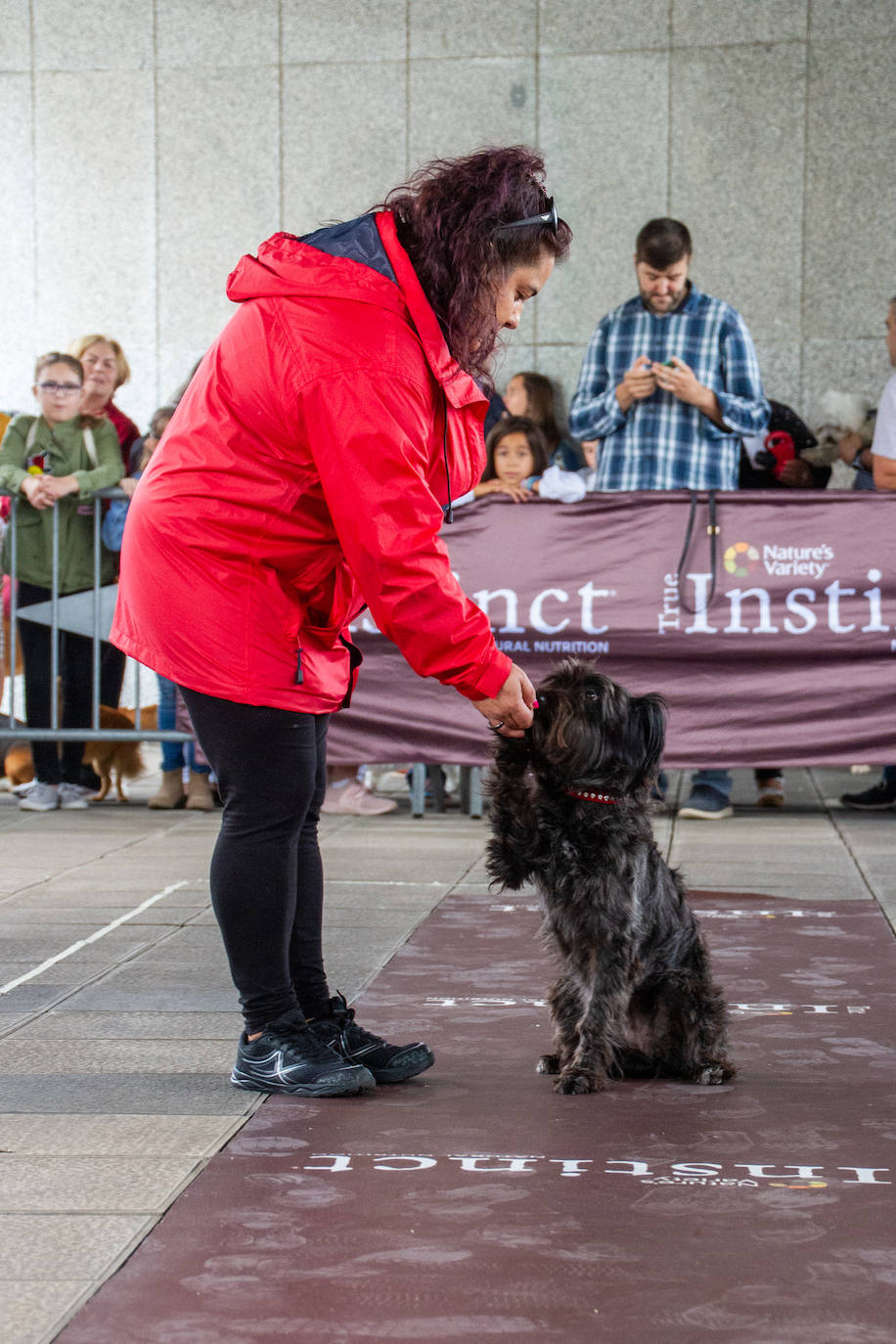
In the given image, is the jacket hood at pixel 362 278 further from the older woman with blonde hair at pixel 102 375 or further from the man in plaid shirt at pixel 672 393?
the older woman with blonde hair at pixel 102 375

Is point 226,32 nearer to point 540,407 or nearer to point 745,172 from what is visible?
point 745,172

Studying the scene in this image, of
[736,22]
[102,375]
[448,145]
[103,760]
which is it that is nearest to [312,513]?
[103,760]

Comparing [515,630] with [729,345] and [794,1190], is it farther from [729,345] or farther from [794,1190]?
[794,1190]

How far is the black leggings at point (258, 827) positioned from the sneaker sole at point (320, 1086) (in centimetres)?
13

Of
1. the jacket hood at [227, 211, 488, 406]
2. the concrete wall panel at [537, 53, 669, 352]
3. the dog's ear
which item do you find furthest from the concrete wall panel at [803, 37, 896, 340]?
the jacket hood at [227, 211, 488, 406]

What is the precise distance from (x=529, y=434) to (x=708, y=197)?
394cm

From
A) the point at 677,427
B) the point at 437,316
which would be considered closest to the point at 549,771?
the point at 437,316

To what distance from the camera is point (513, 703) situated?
131 inches

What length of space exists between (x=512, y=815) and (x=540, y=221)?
4.22 feet

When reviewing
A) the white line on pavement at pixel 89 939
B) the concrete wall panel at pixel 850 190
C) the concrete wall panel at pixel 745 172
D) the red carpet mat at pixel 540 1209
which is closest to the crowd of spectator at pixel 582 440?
the white line on pavement at pixel 89 939

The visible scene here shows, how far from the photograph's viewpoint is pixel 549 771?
3.66 m

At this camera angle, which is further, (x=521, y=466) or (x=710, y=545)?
(x=521, y=466)

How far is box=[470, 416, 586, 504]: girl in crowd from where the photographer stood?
797 centimetres

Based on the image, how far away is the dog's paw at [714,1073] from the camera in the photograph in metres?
3.72
